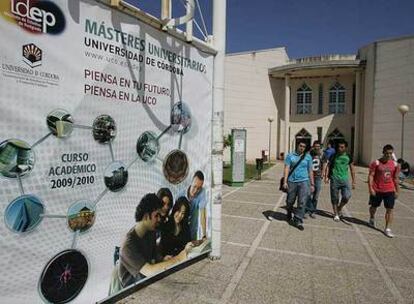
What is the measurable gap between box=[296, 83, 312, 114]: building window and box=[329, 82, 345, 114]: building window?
2.02 meters

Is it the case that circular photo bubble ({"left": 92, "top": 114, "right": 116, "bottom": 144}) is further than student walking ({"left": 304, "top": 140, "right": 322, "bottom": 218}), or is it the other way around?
student walking ({"left": 304, "top": 140, "right": 322, "bottom": 218})

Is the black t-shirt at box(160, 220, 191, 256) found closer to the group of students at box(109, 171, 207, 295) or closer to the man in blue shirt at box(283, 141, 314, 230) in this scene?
the group of students at box(109, 171, 207, 295)

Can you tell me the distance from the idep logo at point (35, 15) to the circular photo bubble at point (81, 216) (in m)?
1.44

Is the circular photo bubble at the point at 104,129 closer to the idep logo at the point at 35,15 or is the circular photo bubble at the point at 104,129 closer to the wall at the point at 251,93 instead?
the idep logo at the point at 35,15

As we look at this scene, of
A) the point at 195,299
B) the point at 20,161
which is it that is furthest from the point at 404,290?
the point at 20,161

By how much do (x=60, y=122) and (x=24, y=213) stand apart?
0.75 meters

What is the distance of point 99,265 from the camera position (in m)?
3.29

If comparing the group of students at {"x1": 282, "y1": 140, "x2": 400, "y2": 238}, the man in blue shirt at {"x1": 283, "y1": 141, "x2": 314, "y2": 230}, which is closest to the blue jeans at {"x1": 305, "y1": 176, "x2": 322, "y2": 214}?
the group of students at {"x1": 282, "y1": 140, "x2": 400, "y2": 238}

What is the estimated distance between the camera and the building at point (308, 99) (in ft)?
95.8

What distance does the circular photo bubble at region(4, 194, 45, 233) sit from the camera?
2523mm

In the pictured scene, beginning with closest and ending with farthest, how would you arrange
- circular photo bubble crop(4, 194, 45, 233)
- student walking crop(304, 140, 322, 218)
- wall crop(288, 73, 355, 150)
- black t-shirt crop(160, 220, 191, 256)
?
circular photo bubble crop(4, 194, 45, 233) < black t-shirt crop(160, 220, 191, 256) < student walking crop(304, 140, 322, 218) < wall crop(288, 73, 355, 150)

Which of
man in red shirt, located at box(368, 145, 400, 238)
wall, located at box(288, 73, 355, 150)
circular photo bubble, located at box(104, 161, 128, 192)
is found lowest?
man in red shirt, located at box(368, 145, 400, 238)

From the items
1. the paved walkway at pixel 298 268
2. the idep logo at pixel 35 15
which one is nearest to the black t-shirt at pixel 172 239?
the paved walkway at pixel 298 268

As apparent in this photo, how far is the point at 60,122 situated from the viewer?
2.81m
